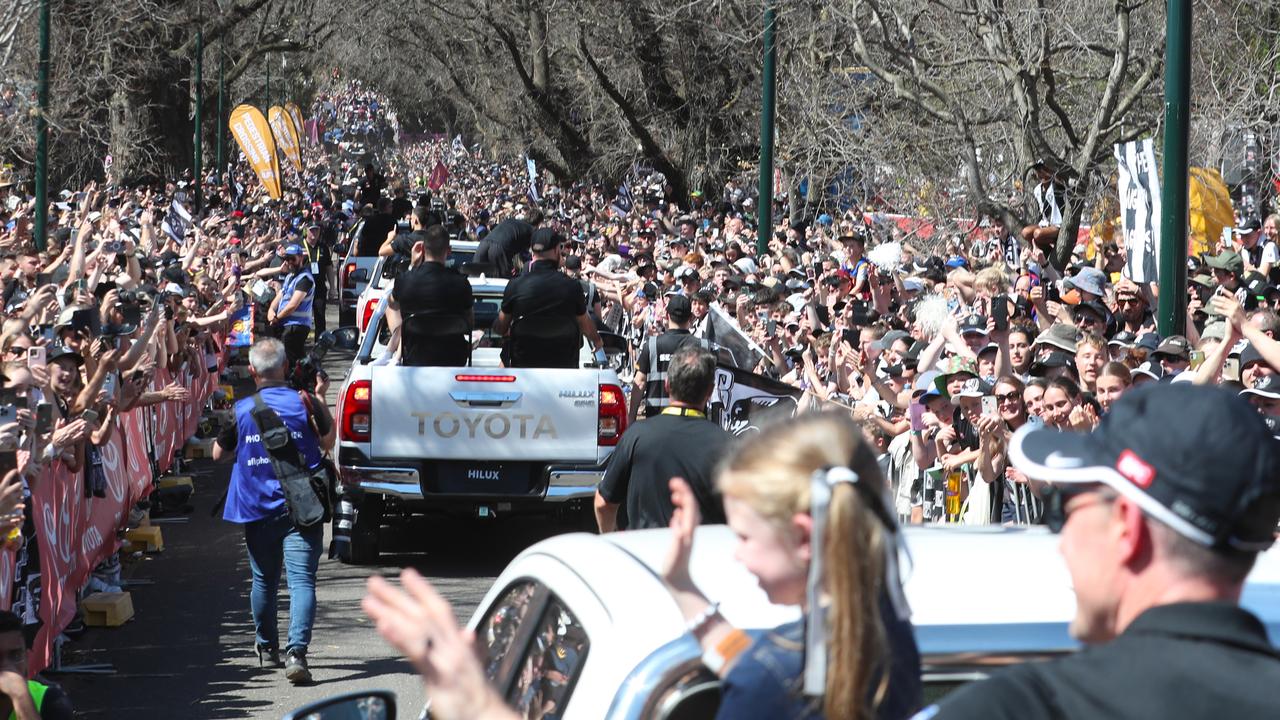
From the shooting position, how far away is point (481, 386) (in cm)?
1107

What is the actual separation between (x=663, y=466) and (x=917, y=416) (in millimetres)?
2301

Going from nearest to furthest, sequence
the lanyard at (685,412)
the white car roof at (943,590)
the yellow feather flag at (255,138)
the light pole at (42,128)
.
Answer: the white car roof at (943,590) → the lanyard at (685,412) → the light pole at (42,128) → the yellow feather flag at (255,138)

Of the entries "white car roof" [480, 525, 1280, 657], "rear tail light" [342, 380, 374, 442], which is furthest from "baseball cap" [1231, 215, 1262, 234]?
"white car roof" [480, 525, 1280, 657]

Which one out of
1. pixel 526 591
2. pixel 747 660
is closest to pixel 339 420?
pixel 526 591

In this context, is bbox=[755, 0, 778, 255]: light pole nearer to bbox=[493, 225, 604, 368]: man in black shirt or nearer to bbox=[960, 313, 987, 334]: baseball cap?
bbox=[493, 225, 604, 368]: man in black shirt

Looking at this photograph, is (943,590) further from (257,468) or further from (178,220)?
(178,220)

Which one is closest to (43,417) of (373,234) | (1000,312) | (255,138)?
(1000,312)

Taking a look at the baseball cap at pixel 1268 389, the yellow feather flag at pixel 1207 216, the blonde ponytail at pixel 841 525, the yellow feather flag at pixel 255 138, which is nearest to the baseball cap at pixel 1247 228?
the yellow feather flag at pixel 1207 216

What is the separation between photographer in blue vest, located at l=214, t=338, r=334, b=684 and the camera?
8.94 metres

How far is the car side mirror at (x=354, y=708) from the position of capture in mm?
3520

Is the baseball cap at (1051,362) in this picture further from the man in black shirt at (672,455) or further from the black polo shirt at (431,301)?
the black polo shirt at (431,301)

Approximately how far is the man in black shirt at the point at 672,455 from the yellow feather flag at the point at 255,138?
29.9 metres

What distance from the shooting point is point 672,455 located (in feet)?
22.6

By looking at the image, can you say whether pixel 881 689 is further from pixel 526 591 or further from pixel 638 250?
pixel 638 250
